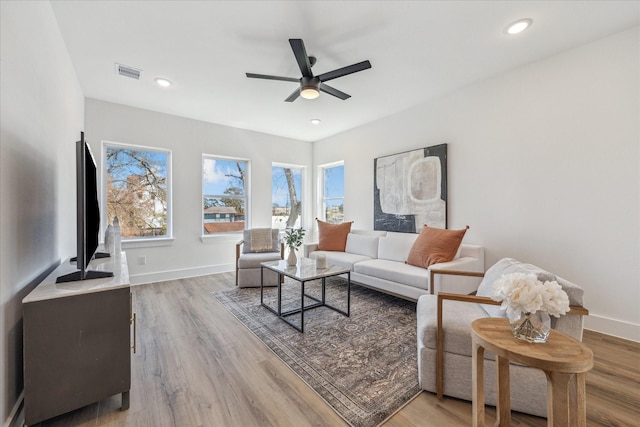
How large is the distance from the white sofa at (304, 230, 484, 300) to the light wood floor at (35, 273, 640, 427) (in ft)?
3.52

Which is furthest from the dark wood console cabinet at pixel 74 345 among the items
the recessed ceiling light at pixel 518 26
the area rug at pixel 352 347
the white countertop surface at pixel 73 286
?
the recessed ceiling light at pixel 518 26

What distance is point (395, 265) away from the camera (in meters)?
3.33

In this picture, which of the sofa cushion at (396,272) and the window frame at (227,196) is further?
the window frame at (227,196)

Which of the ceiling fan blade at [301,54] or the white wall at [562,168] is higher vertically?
the ceiling fan blade at [301,54]

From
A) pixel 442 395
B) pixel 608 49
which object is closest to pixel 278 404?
pixel 442 395

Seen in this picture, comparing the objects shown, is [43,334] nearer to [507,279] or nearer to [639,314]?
[507,279]

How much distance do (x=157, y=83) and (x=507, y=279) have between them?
12.9 ft

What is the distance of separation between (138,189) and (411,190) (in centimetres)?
419

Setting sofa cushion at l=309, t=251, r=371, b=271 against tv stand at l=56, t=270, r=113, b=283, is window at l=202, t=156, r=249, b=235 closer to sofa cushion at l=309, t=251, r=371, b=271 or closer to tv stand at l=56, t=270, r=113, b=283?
sofa cushion at l=309, t=251, r=371, b=271

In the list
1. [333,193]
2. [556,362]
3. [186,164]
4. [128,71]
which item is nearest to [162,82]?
[128,71]

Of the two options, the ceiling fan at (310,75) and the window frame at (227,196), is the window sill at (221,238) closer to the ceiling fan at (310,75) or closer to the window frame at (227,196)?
the window frame at (227,196)

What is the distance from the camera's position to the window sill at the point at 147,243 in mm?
3904

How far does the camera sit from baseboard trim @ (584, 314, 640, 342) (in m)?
2.27

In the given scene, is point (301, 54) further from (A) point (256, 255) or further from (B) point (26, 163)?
(A) point (256, 255)
